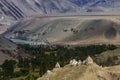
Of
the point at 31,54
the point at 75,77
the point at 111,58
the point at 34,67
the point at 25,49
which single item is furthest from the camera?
the point at 25,49

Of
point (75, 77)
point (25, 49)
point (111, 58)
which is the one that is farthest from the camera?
point (25, 49)

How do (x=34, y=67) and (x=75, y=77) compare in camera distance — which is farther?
(x=34, y=67)

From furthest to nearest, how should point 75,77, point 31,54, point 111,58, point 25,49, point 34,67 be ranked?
point 25,49 → point 31,54 → point 111,58 → point 34,67 → point 75,77

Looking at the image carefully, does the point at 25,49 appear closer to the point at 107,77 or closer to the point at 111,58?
the point at 111,58

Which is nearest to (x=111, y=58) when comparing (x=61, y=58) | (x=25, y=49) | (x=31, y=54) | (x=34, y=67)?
(x=61, y=58)

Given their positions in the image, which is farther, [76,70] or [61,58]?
[61,58]

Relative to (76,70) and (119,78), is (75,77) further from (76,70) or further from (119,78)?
(119,78)

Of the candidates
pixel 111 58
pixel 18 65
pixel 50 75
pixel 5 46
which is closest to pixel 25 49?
pixel 5 46

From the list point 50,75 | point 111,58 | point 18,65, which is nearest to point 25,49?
point 18,65
